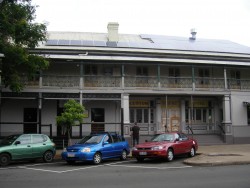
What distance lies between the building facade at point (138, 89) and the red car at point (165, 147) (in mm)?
8051

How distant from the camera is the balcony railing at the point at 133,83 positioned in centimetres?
2600

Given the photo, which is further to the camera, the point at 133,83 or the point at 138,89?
the point at 133,83

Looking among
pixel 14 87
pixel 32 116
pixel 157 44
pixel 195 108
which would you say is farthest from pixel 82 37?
pixel 14 87

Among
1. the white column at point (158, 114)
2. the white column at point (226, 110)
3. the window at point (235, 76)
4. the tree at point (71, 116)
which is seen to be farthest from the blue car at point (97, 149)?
the window at point (235, 76)

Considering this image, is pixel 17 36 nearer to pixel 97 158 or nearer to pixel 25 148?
pixel 25 148

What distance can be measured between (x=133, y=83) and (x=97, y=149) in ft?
38.6

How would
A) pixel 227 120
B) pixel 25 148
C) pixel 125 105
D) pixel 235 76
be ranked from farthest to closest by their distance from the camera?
1. pixel 235 76
2. pixel 227 120
3. pixel 125 105
4. pixel 25 148

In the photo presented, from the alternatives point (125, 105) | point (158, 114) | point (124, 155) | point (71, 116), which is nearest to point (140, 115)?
point (158, 114)

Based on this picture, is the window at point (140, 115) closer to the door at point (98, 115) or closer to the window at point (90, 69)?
the door at point (98, 115)

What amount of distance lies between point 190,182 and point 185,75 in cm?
2000

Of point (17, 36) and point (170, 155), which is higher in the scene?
point (17, 36)

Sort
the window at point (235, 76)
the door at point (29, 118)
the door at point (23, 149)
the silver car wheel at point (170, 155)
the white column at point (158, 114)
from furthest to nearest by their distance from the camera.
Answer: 1. the window at point (235, 76)
2. the white column at point (158, 114)
3. the door at point (29, 118)
4. the silver car wheel at point (170, 155)
5. the door at point (23, 149)

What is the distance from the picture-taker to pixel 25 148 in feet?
54.0

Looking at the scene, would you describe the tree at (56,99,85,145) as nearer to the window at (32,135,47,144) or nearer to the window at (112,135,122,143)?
the window at (32,135,47,144)
